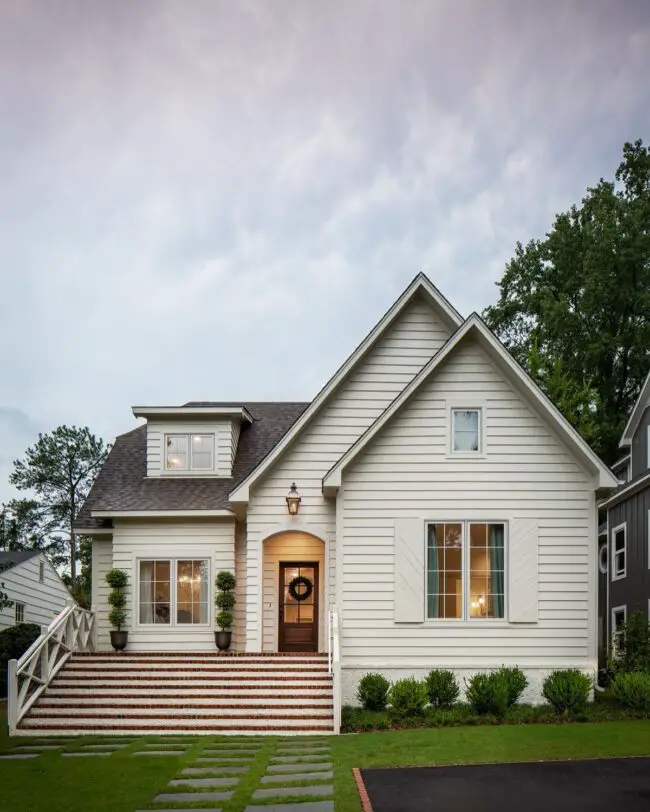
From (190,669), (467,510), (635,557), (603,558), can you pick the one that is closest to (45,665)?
(190,669)

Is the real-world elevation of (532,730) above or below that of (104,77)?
below

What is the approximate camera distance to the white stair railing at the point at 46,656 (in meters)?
14.1

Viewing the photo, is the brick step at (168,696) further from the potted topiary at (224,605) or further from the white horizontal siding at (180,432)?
the white horizontal siding at (180,432)

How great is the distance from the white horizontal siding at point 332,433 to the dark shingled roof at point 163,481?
1576 millimetres

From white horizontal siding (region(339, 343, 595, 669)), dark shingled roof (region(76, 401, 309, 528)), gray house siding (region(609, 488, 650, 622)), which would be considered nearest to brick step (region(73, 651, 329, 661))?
white horizontal siding (region(339, 343, 595, 669))

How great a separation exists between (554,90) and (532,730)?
16933mm

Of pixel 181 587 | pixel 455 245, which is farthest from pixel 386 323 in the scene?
pixel 455 245

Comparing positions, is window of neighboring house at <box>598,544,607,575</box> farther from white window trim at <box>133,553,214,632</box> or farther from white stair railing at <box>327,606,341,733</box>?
white window trim at <box>133,553,214,632</box>

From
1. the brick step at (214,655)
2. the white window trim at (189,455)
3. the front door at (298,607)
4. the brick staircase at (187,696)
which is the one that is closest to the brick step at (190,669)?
the brick staircase at (187,696)

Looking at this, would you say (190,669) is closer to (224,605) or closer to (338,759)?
(224,605)

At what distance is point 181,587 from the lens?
1898 cm

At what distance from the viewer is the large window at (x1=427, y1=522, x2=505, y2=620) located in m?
15.7

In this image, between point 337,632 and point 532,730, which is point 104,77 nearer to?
point 337,632

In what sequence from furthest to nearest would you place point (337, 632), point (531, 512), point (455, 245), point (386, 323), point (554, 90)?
point (455, 245) < point (554, 90) < point (386, 323) < point (531, 512) < point (337, 632)
